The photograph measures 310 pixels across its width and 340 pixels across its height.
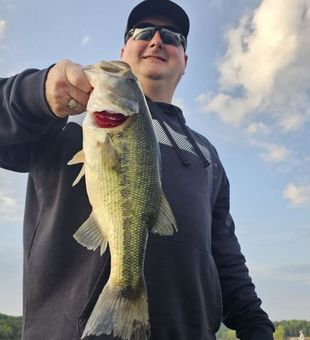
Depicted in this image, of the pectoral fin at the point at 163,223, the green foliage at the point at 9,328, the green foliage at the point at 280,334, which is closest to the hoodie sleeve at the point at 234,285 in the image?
the pectoral fin at the point at 163,223

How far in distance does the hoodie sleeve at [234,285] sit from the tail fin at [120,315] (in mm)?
1980

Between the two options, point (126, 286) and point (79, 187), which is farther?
point (79, 187)

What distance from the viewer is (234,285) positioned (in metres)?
4.35

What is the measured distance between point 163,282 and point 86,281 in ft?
1.85

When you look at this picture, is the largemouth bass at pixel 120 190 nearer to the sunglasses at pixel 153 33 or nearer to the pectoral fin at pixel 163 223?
the pectoral fin at pixel 163 223

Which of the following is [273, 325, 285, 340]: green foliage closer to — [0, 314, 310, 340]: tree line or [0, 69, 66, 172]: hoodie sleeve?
[0, 314, 310, 340]: tree line

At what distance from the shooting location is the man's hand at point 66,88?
8.12ft

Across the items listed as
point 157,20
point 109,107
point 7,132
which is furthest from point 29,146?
point 157,20

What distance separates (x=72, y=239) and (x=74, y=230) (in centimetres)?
6

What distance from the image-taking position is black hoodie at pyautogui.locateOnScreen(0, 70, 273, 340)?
113 inches

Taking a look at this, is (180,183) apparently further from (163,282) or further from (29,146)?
(29,146)

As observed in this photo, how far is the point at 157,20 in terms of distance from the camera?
14.9 ft

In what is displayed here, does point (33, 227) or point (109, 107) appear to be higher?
point (109, 107)

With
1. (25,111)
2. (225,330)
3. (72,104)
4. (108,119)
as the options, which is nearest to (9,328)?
(225,330)
